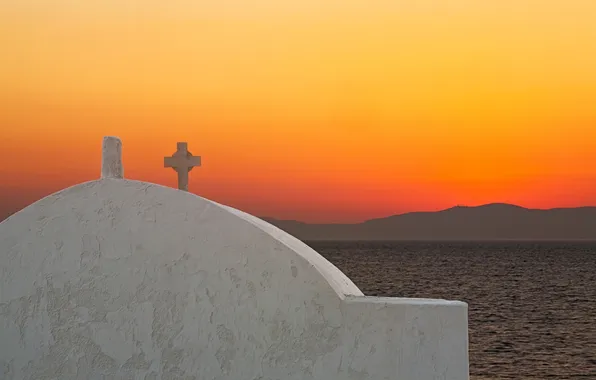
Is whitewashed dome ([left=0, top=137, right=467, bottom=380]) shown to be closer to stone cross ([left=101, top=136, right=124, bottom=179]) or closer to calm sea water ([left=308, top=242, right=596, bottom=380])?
stone cross ([left=101, top=136, right=124, bottom=179])

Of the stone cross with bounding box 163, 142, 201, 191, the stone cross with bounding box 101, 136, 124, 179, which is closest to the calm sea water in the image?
the stone cross with bounding box 163, 142, 201, 191

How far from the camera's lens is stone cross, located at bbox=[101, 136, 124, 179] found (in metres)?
7.88

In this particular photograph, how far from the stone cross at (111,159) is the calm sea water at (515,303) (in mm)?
22918

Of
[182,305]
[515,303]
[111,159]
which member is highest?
[111,159]

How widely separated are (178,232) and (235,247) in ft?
1.78

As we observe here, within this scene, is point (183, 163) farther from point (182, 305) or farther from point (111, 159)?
point (182, 305)

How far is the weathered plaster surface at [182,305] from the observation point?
22.8 ft

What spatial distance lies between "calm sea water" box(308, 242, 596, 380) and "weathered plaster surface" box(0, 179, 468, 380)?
22797mm

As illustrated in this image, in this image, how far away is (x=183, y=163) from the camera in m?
8.95

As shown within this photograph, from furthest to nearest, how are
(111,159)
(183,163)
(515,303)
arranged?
(515,303) < (183,163) < (111,159)

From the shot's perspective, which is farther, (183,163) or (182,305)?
(183,163)

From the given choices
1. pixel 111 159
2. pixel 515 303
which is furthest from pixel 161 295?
pixel 515 303

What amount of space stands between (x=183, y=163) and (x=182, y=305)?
6.96ft

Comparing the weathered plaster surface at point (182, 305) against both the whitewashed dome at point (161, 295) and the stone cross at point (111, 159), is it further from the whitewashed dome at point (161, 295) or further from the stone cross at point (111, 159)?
the stone cross at point (111, 159)
